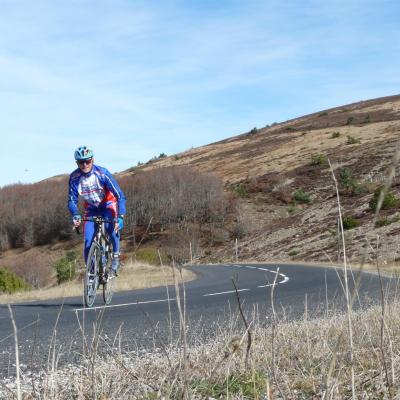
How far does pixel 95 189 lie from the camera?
7.88 metres

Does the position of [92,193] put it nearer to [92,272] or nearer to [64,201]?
[92,272]

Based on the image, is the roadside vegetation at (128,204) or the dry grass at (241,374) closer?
the dry grass at (241,374)

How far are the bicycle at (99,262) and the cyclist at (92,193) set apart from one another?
8cm

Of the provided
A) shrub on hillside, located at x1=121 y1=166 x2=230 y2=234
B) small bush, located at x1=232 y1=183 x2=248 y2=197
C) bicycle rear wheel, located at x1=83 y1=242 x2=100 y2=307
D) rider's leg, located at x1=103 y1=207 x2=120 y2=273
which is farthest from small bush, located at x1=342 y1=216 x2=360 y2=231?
bicycle rear wheel, located at x1=83 y1=242 x2=100 y2=307

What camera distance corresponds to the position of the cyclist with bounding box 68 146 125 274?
7711mm

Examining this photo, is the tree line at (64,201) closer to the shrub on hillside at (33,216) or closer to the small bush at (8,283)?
the shrub on hillside at (33,216)

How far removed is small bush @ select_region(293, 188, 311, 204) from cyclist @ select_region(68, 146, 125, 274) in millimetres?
51479

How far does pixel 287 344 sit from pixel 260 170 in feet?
235

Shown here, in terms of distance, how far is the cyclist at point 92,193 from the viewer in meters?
7.71

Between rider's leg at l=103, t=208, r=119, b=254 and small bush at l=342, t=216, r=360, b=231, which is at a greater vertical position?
rider's leg at l=103, t=208, r=119, b=254

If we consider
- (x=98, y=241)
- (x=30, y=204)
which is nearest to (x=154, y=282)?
(x=98, y=241)

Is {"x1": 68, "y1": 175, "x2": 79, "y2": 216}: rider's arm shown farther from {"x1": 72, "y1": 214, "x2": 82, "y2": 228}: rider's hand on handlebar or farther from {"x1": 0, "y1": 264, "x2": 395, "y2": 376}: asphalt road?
{"x1": 0, "y1": 264, "x2": 395, "y2": 376}: asphalt road

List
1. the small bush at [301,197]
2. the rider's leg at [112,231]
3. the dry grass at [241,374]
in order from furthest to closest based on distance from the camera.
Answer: the small bush at [301,197] < the rider's leg at [112,231] < the dry grass at [241,374]

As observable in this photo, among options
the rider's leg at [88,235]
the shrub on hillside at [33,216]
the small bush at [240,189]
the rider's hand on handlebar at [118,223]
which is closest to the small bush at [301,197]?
the small bush at [240,189]
